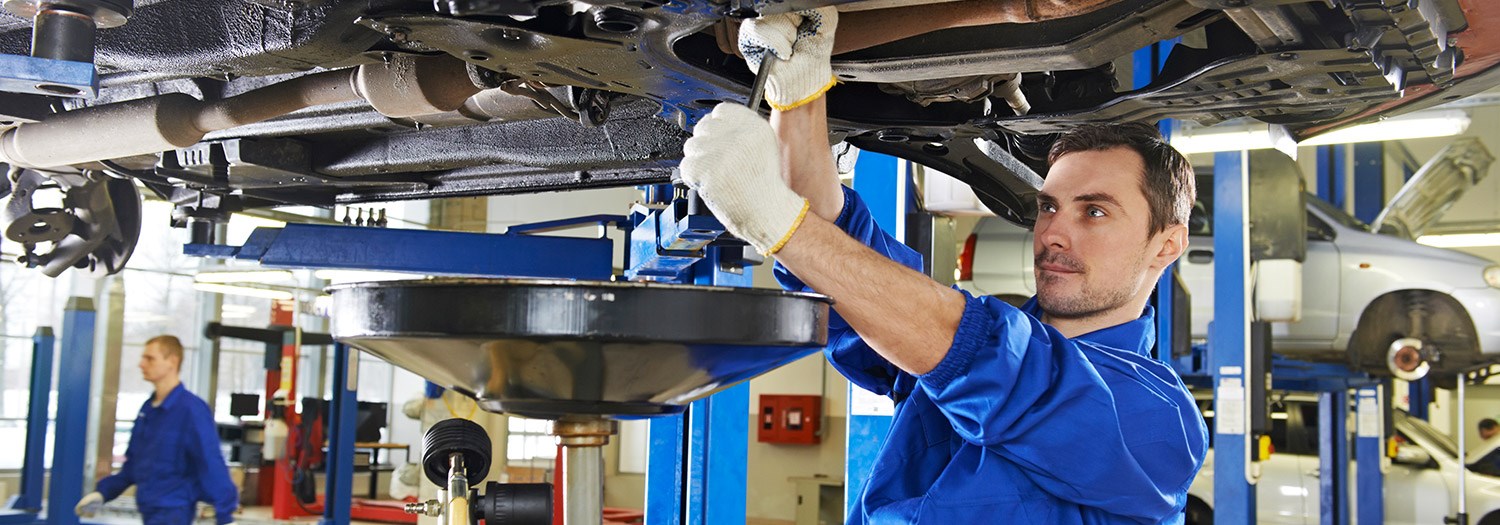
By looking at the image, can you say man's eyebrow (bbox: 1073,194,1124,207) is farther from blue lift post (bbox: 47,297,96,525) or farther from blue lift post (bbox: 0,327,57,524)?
blue lift post (bbox: 0,327,57,524)

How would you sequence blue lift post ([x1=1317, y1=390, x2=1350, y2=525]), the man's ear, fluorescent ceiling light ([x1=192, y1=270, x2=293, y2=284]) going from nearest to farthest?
the man's ear
blue lift post ([x1=1317, y1=390, x2=1350, y2=525])
fluorescent ceiling light ([x1=192, y1=270, x2=293, y2=284])

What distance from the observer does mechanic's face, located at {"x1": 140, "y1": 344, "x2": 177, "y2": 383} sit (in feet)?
20.1

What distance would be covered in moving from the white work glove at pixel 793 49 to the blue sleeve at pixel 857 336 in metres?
0.32

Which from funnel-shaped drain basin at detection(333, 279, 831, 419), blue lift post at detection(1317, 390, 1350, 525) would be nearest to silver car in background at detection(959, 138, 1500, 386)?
blue lift post at detection(1317, 390, 1350, 525)

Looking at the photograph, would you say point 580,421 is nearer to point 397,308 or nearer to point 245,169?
point 397,308

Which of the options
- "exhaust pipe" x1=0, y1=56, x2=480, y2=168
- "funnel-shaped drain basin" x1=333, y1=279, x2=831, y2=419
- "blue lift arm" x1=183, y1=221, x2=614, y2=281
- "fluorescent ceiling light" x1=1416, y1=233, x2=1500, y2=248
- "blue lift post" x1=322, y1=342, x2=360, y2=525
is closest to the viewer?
"funnel-shaped drain basin" x1=333, y1=279, x2=831, y2=419

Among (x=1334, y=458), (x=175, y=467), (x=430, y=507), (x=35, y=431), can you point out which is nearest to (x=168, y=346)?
(x=175, y=467)

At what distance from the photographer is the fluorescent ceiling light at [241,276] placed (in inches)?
480

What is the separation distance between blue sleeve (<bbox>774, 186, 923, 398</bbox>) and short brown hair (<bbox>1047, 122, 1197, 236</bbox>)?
36 centimetres

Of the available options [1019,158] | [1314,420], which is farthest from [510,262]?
[1314,420]

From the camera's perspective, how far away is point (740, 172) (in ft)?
4.65

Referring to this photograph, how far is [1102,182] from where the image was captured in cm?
201

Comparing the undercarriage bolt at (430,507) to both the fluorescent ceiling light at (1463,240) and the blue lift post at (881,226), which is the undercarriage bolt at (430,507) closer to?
the blue lift post at (881,226)

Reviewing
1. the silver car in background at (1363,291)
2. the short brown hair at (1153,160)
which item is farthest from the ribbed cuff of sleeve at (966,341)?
the silver car in background at (1363,291)
